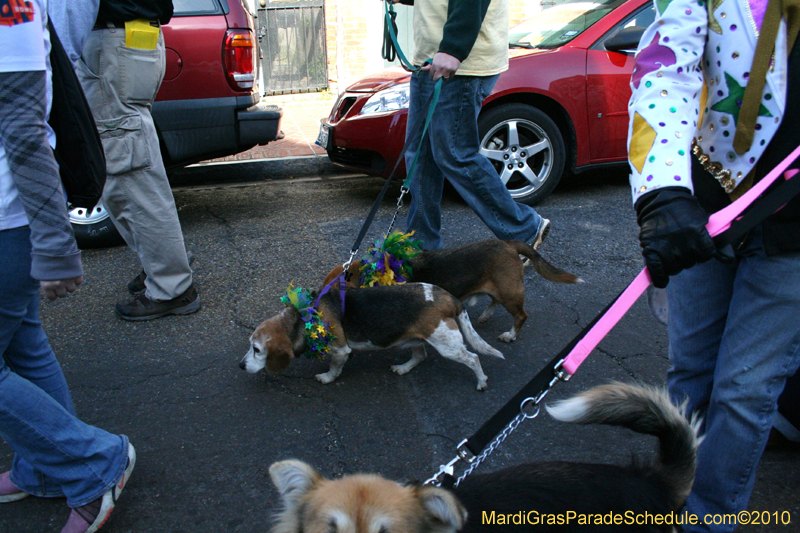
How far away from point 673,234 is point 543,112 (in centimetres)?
437

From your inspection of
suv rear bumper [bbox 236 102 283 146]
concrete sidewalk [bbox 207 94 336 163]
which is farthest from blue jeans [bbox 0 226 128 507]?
concrete sidewalk [bbox 207 94 336 163]

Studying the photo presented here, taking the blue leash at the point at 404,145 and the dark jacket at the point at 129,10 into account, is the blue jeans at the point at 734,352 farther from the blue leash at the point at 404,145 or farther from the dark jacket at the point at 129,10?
the dark jacket at the point at 129,10

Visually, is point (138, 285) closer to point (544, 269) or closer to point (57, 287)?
point (57, 287)

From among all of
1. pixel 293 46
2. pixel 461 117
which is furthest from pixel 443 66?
pixel 293 46

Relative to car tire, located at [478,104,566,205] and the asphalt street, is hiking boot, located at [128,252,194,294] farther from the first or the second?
car tire, located at [478,104,566,205]

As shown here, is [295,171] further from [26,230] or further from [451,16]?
[26,230]

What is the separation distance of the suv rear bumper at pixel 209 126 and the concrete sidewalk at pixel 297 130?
1.97m

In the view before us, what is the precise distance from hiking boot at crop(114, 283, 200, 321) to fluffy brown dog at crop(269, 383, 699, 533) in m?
2.42

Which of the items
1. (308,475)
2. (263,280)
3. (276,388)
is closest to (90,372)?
(276,388)

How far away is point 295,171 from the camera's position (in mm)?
7117

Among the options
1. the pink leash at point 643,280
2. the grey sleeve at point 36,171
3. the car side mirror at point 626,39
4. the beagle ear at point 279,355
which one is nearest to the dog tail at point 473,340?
the beagle ear at point 279,355

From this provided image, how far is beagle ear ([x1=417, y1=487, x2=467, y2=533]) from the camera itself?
136cm

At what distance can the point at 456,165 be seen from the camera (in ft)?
12.6

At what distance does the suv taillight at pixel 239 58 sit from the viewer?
5.11 m
